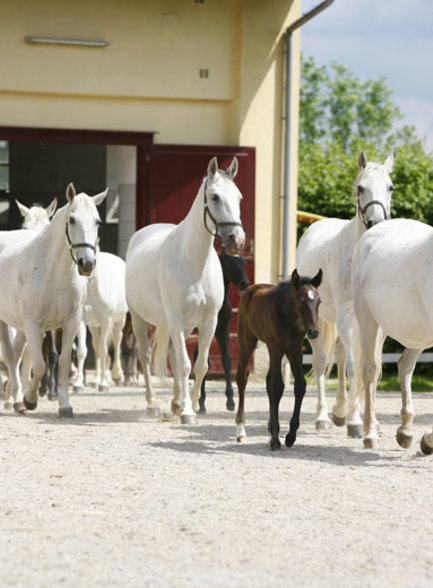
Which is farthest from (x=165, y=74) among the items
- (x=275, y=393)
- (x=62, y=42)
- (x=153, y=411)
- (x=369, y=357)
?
(x=275, y=393)

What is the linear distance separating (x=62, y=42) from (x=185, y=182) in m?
2.37

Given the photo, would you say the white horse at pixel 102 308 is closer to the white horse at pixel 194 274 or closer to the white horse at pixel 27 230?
the white horse at pixel 27 230

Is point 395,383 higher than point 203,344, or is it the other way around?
point 203,344

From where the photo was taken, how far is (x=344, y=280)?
404 inches

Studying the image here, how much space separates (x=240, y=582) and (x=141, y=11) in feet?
39.8

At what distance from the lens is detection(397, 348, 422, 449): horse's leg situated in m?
9.16

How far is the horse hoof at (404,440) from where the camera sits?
9.16 m

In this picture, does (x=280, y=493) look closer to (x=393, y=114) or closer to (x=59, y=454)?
(x=59, y=454)

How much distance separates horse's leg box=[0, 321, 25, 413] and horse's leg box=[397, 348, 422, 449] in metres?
3.59

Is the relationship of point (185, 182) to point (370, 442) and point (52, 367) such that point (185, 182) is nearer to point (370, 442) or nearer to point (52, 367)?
point (52, 367)

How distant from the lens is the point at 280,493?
23.2 ft

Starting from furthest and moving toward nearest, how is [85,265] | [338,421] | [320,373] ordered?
1. [320,373]
2. [338,421]
3. [85,265]

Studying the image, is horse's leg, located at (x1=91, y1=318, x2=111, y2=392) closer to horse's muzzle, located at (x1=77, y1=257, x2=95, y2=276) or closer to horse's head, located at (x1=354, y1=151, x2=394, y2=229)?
horse's muzzle, located at (x1=77, y1=257, x2=95, y2=276)

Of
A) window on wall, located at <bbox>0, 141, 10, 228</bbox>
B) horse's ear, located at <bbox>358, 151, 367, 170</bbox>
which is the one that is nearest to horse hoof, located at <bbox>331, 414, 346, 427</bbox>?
horse's ear, located at <bbox>358, 151, 367, 170</bbox>
